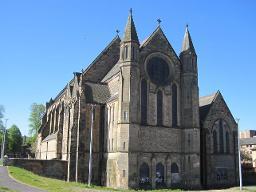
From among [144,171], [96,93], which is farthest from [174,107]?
[96,93]

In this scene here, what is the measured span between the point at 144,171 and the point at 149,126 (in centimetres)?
534

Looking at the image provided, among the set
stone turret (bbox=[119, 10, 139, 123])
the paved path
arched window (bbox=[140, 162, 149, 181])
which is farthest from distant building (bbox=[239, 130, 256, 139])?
the paved path

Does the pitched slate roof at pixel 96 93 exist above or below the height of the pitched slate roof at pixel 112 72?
below

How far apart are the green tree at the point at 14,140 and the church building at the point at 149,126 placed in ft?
196

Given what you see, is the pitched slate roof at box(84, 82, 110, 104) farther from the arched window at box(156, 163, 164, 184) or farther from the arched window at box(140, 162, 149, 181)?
the arched window at box(156, 163, 164, 184)

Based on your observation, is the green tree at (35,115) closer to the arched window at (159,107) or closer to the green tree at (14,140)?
the green tree at (14,140)

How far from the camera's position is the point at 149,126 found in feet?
131

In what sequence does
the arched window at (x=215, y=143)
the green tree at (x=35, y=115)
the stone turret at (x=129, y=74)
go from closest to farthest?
the stone turret at (x=129, y=74) < the arched window at (x=215, y=143) < the green tree at (x=35, y=115)

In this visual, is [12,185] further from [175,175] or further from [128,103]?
[175,175]

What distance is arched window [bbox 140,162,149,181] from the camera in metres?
38.3

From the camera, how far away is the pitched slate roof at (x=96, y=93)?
43.4 metres

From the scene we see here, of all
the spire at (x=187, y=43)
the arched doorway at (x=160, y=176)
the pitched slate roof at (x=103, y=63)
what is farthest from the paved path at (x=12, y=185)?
the spire at (x=187, y=43)

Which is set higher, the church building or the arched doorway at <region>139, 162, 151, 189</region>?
the church building

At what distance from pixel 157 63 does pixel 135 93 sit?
641 centimetres
